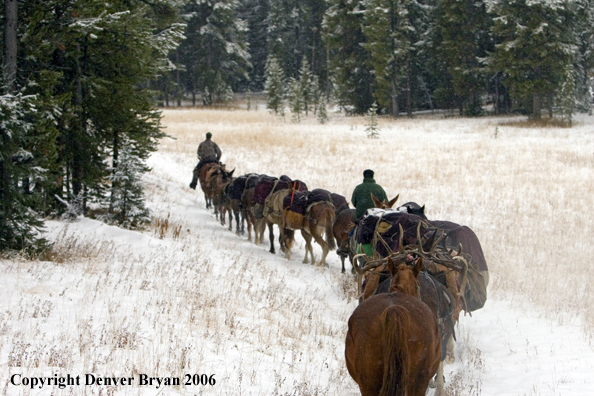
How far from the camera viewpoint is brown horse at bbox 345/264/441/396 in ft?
12.5

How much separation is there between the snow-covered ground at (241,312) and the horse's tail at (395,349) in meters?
1.40

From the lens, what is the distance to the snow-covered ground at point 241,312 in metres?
5.07

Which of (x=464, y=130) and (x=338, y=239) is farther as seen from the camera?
(x=464, y=130)

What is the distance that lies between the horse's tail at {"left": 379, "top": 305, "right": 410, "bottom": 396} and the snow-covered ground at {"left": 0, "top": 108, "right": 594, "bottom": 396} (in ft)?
4.60

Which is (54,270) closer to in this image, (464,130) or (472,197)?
(472,197)

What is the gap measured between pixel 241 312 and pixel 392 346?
3819mm

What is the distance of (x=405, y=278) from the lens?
4570 millimetres

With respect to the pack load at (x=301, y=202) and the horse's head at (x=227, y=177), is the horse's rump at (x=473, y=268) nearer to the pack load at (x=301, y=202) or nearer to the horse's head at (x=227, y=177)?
the pack load at (x=301, y=202)

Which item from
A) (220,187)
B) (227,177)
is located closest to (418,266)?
(220,187)

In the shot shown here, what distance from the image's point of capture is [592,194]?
17.3 meters

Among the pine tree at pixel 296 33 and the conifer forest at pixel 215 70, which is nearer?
the conifer forest at pixel 215 70

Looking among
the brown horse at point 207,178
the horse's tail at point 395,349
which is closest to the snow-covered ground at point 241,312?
the brown horse at point 207,178

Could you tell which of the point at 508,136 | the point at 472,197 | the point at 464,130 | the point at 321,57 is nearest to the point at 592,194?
the point at 472,197

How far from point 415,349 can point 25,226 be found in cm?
673
